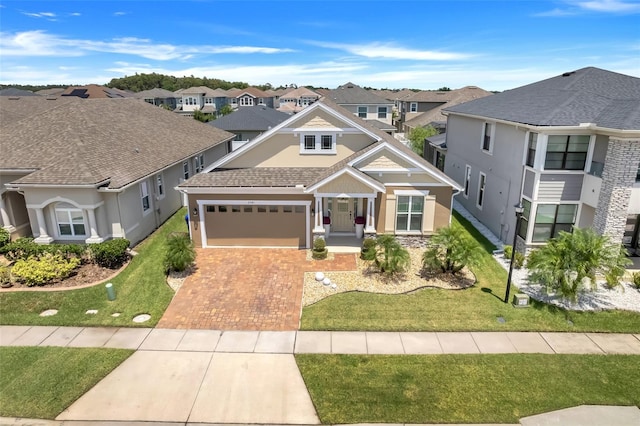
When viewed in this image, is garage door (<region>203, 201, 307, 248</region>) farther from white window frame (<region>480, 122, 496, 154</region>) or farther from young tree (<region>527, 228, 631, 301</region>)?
white window frame (<region>480, 122, 496, 154</region>)

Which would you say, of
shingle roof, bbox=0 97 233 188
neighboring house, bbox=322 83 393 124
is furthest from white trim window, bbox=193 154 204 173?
neighboring house, bbox=322 83 393 124

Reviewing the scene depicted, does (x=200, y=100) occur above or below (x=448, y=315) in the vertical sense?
above

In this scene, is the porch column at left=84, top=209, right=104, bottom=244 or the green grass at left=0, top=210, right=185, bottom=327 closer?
the green grass at left=0, top=210, right=185, bottom=327

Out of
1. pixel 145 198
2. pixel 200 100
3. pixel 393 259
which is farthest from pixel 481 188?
pixel 200 100

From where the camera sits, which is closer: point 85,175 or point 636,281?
point 636,281

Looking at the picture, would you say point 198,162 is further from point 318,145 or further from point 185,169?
point 318,145

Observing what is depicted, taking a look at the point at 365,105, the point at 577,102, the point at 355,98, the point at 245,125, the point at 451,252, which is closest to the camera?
the point at 451,252

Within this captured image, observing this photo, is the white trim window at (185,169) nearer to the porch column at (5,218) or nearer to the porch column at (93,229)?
the porch column at (93,229)
